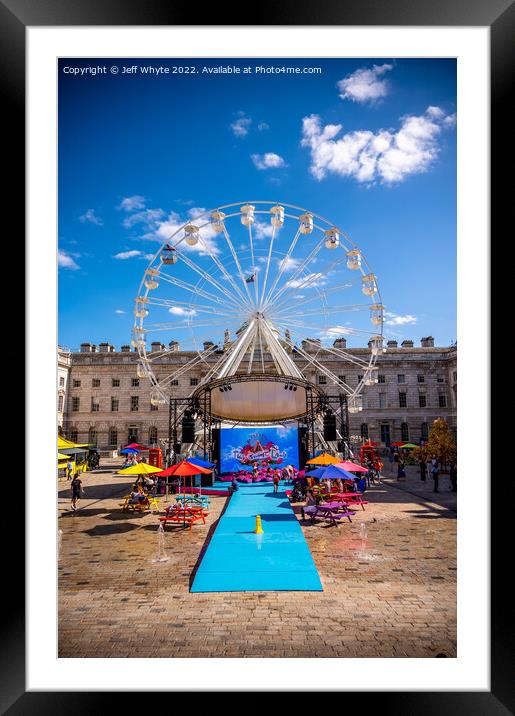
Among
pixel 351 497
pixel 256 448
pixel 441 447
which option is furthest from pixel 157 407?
pixel 351 497

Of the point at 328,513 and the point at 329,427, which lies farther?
the point at 329,427

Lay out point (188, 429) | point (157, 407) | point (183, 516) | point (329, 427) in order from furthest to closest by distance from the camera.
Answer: point (157, 407)
point (188, 429)
point (329, 427)
point (183, 516)

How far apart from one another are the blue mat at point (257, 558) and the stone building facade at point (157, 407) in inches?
1499

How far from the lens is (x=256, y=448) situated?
25703mm

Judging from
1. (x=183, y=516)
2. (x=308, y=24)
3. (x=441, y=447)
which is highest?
(x=308, y=24)

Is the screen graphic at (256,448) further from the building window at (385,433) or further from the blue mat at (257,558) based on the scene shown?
the building window at (385,433)

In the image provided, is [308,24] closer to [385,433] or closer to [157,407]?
[157,407]

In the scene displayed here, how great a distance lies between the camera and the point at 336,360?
53.5 meters

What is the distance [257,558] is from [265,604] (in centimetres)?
227

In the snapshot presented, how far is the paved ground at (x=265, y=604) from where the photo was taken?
5957 millimetres
